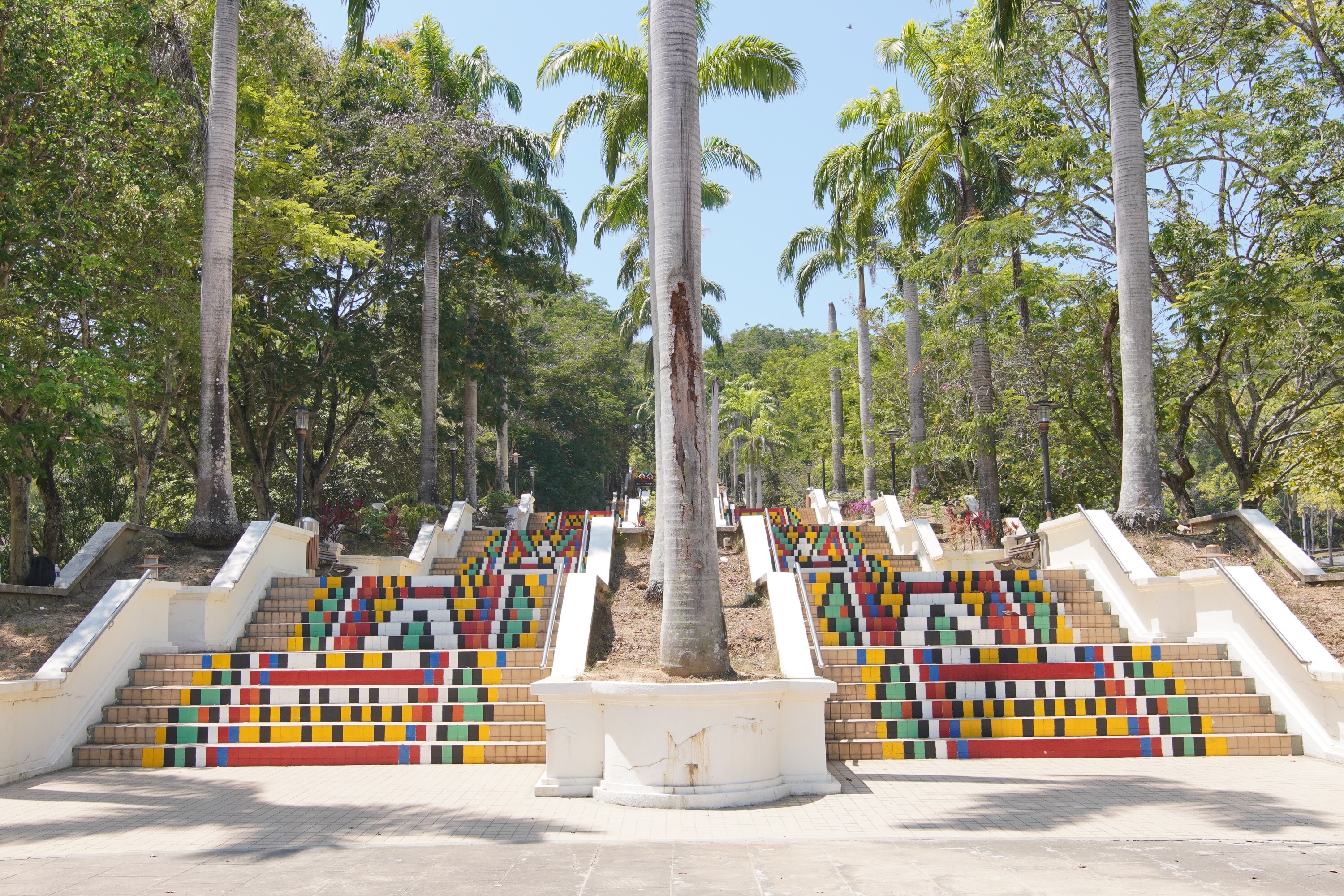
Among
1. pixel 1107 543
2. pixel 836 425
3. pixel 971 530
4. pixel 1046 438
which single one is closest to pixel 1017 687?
pixel 1107 543

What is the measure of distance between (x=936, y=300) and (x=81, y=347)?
1761 cm

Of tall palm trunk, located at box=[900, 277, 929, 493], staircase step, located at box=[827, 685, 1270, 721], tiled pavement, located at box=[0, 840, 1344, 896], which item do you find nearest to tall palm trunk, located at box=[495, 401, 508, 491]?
tall palm trunk, located at box=[900, 277, 929, 493]

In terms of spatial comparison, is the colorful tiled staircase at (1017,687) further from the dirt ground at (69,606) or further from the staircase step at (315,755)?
the dirt ground at (69,606)

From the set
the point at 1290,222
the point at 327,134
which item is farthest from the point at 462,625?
the point at 327,134

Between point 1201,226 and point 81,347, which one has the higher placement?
point 1201,226

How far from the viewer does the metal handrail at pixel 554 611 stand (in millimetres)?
10516

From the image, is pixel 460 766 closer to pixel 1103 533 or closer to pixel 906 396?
pixel 1103 533

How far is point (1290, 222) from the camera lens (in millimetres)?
14703

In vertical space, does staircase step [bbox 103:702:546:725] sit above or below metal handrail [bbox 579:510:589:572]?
below

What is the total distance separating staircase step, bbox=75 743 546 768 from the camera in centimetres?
903

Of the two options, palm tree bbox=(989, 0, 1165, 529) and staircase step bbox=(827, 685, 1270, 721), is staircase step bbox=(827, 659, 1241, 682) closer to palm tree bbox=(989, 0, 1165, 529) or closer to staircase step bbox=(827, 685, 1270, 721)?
Answer: staircase step bbox=(827, 685, 1270, 721)

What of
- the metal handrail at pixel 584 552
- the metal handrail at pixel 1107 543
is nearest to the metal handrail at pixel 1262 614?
the metal handrail at pixel 1107 543

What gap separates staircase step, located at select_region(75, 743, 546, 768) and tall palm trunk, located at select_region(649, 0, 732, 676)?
199 cm

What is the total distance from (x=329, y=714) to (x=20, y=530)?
10935mm
